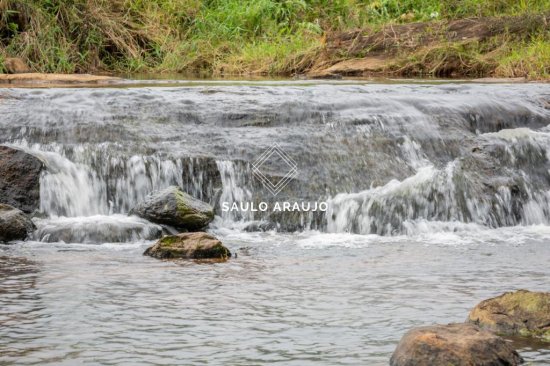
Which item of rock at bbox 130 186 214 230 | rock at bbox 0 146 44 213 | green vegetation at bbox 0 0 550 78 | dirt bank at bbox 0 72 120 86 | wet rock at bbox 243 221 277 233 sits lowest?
wet rock at bbox 243 221 277 233

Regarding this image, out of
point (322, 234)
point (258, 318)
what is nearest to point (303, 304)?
point (258, 318)

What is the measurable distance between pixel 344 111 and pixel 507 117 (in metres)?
1.61

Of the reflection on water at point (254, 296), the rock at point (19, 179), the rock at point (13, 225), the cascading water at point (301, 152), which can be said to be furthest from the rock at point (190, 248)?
the rock at point (19, 179)

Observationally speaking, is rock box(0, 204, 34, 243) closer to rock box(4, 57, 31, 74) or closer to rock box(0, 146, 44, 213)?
rock box(0, 146, 44, 213)

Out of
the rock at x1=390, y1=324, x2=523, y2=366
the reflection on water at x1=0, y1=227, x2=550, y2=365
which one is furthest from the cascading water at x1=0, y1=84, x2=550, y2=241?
the rock at x1=390, y1=324, x2=523, y2=366

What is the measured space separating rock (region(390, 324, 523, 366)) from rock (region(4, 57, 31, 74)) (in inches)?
418

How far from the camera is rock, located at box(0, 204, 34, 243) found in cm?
645

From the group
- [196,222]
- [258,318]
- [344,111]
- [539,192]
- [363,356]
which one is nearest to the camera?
[363,356]

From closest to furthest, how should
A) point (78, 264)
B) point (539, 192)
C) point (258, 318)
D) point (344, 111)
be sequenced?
point (258, 318) → point (78, 264) → point (539, 192) → point (344, 111)

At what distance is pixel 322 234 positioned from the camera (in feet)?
23.0

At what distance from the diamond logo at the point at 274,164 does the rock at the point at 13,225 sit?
6.23ft

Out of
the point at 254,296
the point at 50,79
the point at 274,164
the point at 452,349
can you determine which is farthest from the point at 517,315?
the point at 50,79

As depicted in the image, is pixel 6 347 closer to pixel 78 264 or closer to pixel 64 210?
pixel 78 264

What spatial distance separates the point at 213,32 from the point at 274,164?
26.8ft
